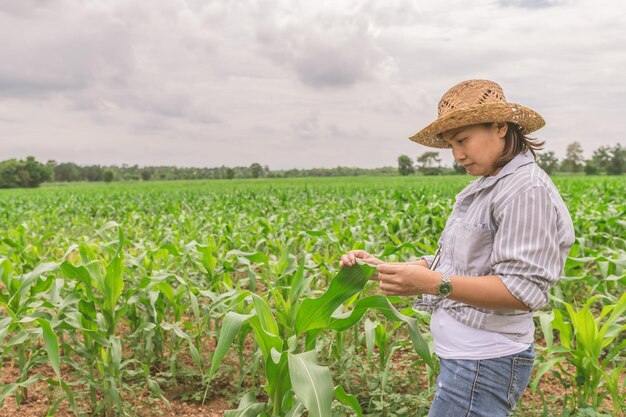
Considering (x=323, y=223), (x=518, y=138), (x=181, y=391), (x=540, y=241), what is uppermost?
(x=518, y=138)

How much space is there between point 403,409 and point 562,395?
4.25 feet

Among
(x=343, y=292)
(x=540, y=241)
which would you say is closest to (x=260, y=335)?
(x=343, y=292)

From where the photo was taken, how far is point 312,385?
6.20ft

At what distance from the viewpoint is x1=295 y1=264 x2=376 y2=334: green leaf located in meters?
2.01

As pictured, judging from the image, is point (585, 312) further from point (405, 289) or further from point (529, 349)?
point (405, 289)

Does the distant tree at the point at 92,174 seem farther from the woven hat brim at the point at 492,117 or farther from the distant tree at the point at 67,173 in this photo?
the woven hat brim at the point at 492,117

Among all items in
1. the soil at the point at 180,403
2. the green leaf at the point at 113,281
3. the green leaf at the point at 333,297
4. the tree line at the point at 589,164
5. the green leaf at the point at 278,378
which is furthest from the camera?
the tree line at the point at 589,164

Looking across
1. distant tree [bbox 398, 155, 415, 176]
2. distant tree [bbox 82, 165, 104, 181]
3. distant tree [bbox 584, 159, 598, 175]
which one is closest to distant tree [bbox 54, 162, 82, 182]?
distant tree [bbox 82, 165, 104, 181]

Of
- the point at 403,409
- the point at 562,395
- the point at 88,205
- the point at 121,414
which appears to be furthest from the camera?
the point at 88,205

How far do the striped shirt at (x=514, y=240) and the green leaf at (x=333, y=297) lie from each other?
1.03 feet

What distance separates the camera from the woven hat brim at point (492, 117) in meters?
1.72

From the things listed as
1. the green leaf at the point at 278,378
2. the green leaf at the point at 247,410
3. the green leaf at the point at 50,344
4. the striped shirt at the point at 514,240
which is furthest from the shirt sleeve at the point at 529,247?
the green leaf at the point at 50,344

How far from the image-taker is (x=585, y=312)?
2811 mm

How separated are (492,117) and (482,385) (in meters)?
0.88
